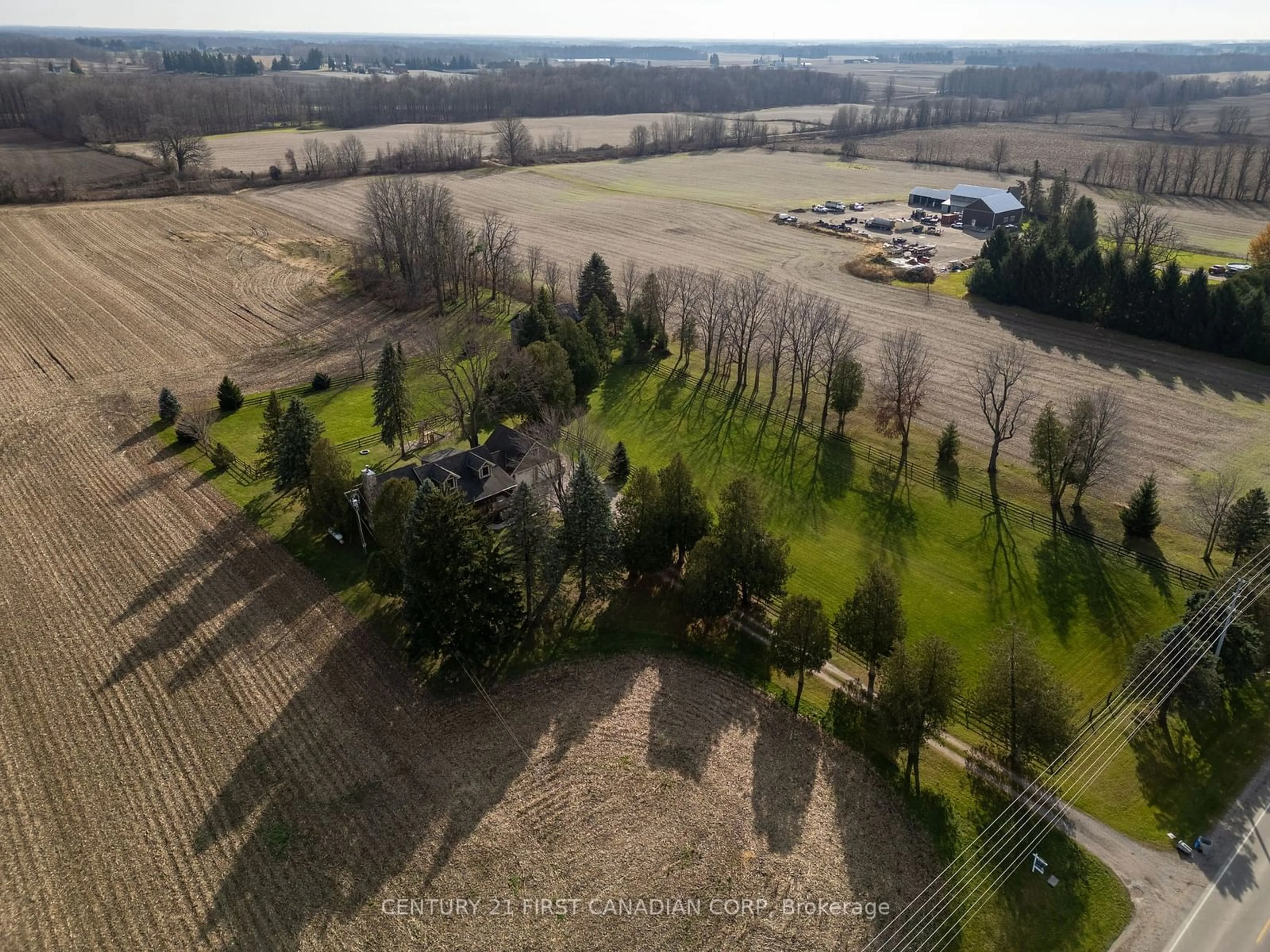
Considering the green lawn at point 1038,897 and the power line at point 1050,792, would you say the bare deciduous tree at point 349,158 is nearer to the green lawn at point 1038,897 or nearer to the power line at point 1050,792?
the green lawn at point 1038,897

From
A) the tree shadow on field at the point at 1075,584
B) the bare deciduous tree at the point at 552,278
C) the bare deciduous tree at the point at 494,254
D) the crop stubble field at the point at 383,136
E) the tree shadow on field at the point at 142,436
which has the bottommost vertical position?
the tree shadow on field at the point at 1075,584

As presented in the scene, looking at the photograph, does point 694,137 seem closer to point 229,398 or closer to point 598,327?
point 598,327

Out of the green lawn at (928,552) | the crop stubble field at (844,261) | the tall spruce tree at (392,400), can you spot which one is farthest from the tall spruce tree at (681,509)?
the crop stubble field at (844,261)

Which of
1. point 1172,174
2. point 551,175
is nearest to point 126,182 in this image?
point 551,175

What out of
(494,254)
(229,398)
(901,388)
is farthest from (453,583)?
(494,254)

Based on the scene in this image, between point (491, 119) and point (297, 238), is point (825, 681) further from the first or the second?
point (491, 119)

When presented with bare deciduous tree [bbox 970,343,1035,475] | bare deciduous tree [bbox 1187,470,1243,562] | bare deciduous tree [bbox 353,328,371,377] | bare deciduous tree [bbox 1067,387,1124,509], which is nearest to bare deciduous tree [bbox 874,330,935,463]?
bare deciduous tree [bbox 970,343,1035,475]

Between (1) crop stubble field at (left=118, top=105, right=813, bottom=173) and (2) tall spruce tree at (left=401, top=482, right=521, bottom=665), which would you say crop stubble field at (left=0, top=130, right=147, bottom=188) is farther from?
(2) tall spruce tree at (left=401, top=482, right=521, bottom=665)
